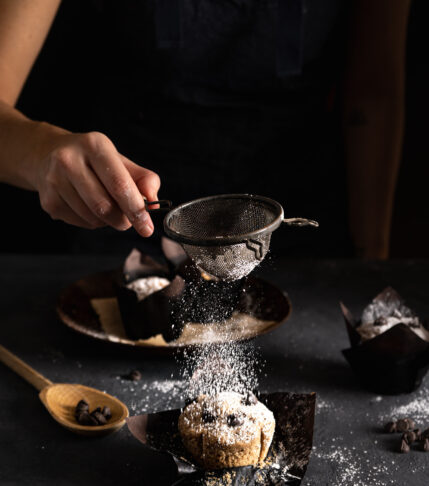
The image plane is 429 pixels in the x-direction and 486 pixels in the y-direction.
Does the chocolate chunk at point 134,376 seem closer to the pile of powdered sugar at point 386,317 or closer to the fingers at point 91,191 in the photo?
the fingers at point 91,191

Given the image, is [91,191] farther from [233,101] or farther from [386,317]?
[233,101]

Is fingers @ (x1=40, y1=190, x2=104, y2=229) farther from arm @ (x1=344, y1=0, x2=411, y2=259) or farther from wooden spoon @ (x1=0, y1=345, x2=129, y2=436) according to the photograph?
arm @ (x1=344, y1=0, x2=411, y2=259)

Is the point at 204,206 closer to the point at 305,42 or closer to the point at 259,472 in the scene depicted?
the point at 259,472

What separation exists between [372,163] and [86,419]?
155 cm

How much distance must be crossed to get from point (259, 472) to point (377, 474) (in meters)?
0.23

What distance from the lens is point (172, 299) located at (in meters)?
1.55

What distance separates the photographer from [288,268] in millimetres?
2043

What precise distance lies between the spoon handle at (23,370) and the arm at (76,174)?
0.35 m

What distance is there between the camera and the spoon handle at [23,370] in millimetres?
1404

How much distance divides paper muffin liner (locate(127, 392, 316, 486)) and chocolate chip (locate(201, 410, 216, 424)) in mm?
61

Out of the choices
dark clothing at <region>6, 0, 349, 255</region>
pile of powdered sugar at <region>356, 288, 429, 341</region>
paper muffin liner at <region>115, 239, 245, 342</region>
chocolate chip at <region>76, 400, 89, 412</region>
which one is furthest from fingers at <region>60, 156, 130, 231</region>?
dark clothing at <region>6, 0, 349, 255</region>

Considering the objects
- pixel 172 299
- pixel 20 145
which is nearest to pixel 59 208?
pixel 20 145

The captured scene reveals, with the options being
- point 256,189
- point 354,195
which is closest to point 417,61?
point 354,195

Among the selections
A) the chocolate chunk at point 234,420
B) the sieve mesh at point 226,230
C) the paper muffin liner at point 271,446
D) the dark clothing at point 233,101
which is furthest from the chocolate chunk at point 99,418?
the dark clothing at point 233,101
